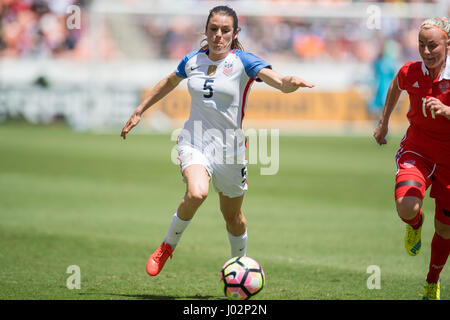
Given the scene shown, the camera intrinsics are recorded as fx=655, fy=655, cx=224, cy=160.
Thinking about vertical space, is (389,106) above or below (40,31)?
above

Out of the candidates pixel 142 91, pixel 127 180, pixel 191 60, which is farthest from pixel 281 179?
pixel 142 91

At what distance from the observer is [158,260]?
20.2 feet

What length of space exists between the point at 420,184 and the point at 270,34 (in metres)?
23.3

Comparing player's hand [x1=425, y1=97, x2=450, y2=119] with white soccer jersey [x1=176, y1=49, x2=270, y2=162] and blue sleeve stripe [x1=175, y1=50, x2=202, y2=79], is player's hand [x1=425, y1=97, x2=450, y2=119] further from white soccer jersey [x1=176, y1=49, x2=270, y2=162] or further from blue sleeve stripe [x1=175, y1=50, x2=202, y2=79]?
blue sleeve stripe [x1=175, y1=50, x2=202, y2=79]

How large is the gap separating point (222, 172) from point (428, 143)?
6.25 ft

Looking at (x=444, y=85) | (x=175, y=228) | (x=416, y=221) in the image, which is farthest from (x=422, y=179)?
(x=175, y=228)

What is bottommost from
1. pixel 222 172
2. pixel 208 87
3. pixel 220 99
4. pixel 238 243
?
pixel 238 243

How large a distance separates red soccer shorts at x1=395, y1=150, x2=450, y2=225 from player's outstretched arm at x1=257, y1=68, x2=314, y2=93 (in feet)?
4.17

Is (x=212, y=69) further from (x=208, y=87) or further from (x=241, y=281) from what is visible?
(x=241, y=281)

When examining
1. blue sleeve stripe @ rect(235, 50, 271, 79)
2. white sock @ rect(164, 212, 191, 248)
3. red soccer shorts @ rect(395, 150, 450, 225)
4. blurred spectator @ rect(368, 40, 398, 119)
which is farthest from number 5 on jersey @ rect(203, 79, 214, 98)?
blurred spectator @ rect(368, 40, 398, 119)

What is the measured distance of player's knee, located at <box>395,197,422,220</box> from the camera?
5691 mm

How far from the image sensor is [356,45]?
28.3m

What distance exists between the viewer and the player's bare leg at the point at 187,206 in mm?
5918

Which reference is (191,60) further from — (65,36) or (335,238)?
(65,36)
